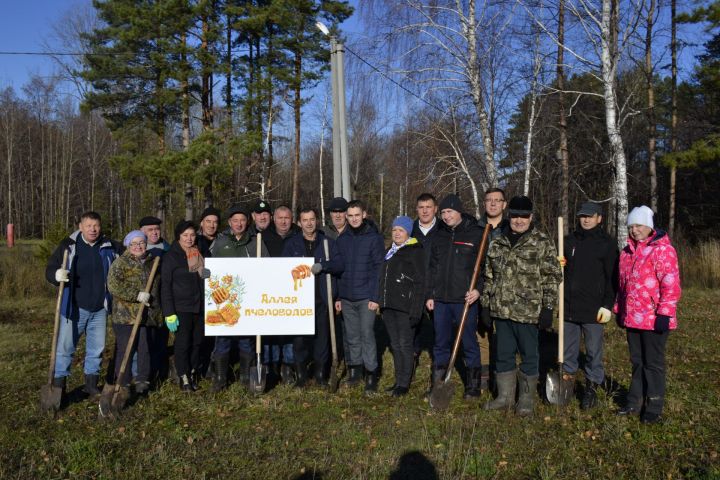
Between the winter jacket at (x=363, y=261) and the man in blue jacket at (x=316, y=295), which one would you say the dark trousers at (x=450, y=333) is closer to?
the winter jacket at (x=363, y=261)

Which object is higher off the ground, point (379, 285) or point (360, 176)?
point (360, 176)

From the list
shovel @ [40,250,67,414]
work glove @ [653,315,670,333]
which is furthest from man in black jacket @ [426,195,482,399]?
shovel @ [40,250,67,414]

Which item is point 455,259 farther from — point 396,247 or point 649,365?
Result: point 649,365

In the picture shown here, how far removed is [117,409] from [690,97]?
1178 inches

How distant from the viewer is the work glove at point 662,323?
5.28 metres

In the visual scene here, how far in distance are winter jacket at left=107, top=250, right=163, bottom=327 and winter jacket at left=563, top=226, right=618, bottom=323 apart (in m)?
4.55

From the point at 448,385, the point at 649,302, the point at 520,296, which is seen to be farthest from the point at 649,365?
the point at 448,385

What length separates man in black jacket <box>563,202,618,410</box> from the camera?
592 cm

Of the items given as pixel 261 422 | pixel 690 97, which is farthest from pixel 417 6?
pixel 690 97

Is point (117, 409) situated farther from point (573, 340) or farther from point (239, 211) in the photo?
point (573, 340)

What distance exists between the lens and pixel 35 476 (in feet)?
14.8

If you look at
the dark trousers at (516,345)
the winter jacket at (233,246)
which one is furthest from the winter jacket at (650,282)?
the winter jacket at (233,246)

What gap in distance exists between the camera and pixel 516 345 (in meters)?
6.00

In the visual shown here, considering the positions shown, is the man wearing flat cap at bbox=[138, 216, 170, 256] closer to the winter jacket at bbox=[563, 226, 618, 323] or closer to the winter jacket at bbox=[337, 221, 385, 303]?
the winter jacket at bbox=[337, 221, 385, 303]
